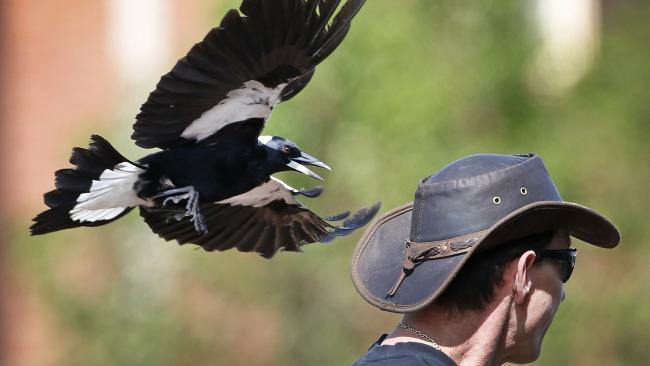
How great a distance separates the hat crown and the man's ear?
13 cm

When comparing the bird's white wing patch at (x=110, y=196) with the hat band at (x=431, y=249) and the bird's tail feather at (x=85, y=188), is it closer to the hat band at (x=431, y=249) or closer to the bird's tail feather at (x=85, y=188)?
the bird's tail feather at (x=85, y=188)

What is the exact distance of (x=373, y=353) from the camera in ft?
10.5

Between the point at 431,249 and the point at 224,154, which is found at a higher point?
the point at 224,154

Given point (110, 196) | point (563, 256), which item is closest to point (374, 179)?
point (110, 196)

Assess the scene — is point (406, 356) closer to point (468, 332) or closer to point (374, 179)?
point (468, 332)

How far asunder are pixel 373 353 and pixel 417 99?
6743mm

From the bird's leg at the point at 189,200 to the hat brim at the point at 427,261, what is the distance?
91 cm

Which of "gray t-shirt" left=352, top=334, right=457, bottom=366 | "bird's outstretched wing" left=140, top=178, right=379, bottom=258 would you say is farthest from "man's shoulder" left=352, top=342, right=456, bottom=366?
"bird's outstretched wing" left=140, top=178, right=379, bottom=258

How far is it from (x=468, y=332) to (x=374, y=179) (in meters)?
6.34

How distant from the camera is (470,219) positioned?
319cm

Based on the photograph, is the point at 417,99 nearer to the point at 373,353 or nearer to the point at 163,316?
the point at 163,316

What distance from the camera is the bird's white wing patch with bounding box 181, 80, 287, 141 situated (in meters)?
4.49

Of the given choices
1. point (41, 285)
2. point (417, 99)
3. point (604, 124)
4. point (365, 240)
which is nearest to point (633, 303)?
point (604, 124)

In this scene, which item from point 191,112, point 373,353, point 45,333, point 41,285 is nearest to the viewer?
point 373,353
